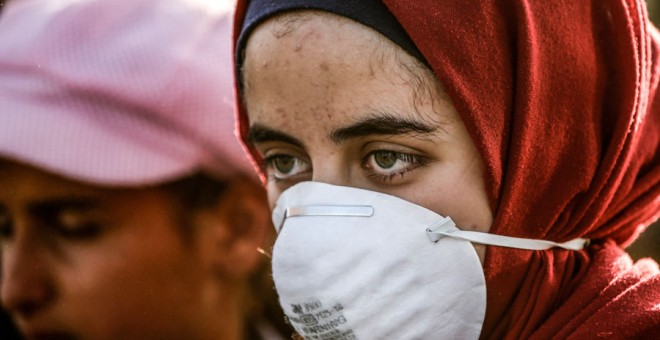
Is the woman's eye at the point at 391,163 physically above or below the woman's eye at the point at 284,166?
above

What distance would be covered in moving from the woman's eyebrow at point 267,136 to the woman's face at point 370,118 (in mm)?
25

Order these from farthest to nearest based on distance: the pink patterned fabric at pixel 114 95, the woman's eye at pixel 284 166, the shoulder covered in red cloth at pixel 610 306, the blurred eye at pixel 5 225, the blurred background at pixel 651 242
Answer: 1. the blurred background at pixel 651 242
2. the blurred eye at pixel 5 225
3. the pink patterned fabric at pixel 114 95
4. the woman's eye at pixel 284 166
5. the shoulder covered in red cloth at pixel 610 306

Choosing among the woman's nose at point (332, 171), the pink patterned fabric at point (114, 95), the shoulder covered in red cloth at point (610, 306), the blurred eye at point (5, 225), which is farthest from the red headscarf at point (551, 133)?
the blurred eye at point (5, 225)

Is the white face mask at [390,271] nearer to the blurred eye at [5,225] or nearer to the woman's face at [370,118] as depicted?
the woman's face at [370,118]

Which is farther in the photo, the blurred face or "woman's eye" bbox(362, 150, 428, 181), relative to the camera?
the blurred face

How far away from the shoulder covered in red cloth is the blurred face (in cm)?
176

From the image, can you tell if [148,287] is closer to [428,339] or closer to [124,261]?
[124,261]

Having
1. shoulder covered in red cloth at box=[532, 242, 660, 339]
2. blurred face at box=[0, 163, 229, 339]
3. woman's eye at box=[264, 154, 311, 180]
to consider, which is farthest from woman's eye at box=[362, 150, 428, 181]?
blurred face at box=[0, 163, 229, 339]

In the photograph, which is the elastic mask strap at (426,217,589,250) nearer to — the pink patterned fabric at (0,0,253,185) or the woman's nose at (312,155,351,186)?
the woman's nose at (312,155,351,186)

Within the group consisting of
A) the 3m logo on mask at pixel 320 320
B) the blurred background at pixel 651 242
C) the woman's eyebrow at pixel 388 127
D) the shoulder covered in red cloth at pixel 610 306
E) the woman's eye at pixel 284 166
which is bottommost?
the blurred background at pixel 651 242

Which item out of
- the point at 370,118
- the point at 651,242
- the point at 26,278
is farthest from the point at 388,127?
the point at 651,242

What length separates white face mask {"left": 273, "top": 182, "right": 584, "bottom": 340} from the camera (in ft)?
6.77

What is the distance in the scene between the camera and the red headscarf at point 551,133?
2070 millimetres

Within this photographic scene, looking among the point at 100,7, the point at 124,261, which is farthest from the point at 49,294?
the point at 100,7
